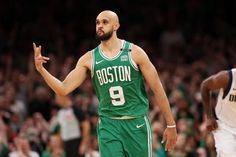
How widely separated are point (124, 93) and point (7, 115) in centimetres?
651

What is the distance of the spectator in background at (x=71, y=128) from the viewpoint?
47.8 feet

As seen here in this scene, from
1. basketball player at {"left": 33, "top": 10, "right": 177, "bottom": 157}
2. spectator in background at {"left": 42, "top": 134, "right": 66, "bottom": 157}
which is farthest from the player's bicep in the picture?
spectator in background at {"left": 42, "top": 134, "right": 66, "bottom": 157}

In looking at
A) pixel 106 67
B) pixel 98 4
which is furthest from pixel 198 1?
pixel 106 67

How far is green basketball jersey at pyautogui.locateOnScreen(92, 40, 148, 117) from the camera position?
31.2 ft

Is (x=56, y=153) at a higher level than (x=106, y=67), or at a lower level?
lower

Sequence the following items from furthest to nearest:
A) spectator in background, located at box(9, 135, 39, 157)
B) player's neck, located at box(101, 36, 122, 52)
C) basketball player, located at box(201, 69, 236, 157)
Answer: spectator in background, located at box(9, 135, 39, 157) < basketball player, located at box(201, 69, 236, 157) < player's neck, located at box(101, 36, 122, 52)

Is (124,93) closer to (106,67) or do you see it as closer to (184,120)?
(106,67)

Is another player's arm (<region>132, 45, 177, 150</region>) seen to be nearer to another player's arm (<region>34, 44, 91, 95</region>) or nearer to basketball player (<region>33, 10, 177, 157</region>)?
basketball player (<region>33, 10, 177, 157</region>)

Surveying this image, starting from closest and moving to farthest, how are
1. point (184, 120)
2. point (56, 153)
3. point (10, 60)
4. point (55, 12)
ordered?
1. point (56, 153)
2. point (184, 120)
3. point (10, 60)
4. point (55, 12)

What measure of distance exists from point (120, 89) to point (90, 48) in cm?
1012

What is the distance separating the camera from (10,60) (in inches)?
726

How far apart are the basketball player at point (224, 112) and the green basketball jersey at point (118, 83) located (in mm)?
1167

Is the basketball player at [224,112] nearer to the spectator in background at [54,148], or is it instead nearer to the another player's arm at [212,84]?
the another player's arm at [212,84]

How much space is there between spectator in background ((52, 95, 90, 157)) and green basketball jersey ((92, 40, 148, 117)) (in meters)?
4.95
